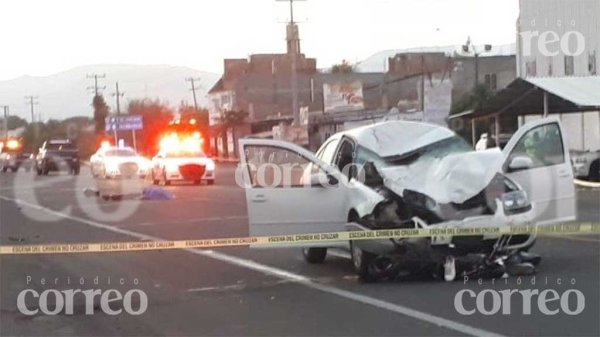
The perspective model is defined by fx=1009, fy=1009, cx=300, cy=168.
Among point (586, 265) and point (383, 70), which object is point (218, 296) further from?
point (586, 265)

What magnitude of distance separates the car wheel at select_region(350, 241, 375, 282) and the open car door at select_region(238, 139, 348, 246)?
303 millimetres

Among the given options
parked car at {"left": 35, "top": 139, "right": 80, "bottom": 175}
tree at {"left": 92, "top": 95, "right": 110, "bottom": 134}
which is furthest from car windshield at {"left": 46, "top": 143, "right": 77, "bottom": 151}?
tree at {"left": 92, "top": 95, "right": 110, "bottom": 134}

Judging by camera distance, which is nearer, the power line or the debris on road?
the power line

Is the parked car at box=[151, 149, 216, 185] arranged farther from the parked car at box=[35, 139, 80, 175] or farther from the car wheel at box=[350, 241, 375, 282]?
the car wheel at box=[350, 241, 375, 282]

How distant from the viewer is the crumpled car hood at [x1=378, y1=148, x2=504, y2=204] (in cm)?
1019

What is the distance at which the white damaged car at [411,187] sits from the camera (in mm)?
10180

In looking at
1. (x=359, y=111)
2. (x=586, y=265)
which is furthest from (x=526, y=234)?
(x=359, y=111)

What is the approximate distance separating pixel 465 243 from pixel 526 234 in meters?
0.66

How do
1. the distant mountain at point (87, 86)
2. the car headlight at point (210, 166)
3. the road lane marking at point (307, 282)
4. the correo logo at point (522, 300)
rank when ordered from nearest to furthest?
the road lane marking at point (307, 282) < the correo logo at point (522, 300) < the distant mountain at point (87, 86) < the car headlight at point (210, 166)

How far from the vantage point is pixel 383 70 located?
1055cm

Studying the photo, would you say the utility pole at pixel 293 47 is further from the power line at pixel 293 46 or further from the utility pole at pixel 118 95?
the utility pole at pixel 118 95

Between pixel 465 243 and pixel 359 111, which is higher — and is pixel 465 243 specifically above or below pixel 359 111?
below

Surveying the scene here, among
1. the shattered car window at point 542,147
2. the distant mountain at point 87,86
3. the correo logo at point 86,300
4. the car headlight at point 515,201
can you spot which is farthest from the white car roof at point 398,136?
the correo logo at point 86,300

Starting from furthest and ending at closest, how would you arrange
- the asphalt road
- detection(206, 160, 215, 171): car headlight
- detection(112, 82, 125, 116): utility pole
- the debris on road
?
1. the debris on road
2. detection(206, 160, 215, 171): car headlight
3. detection(112, 82, 125, 116): utility pole
4. the asphalt road
